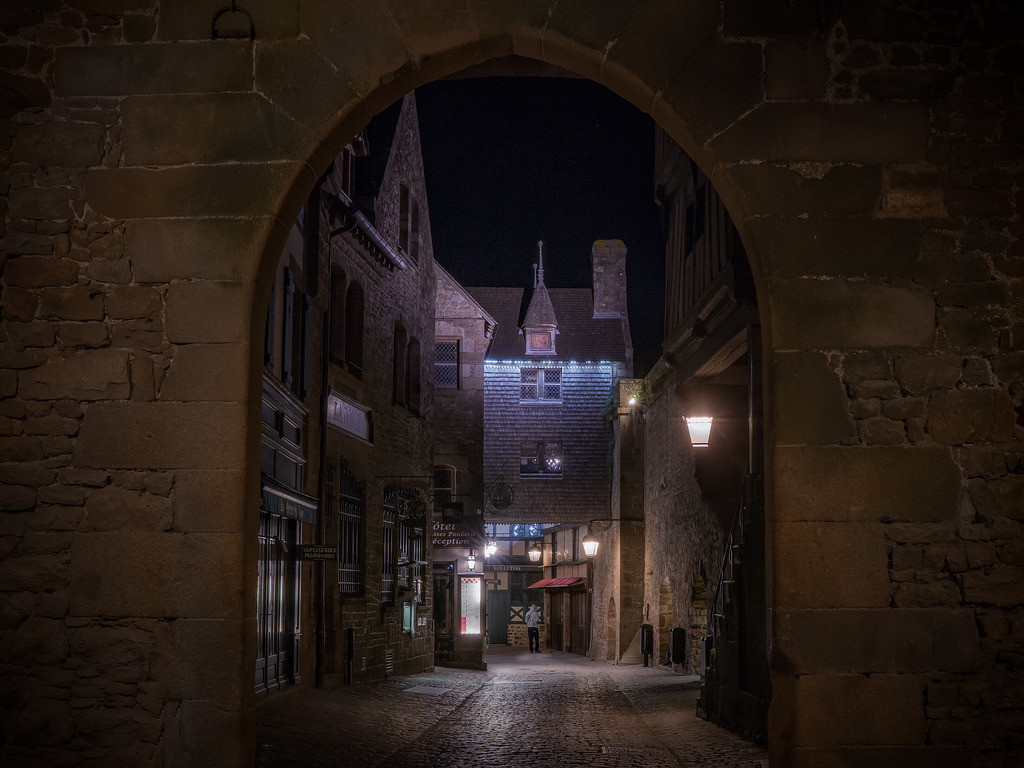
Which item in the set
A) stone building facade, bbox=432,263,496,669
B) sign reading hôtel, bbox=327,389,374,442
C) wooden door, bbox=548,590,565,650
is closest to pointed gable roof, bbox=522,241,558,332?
stone building facade, bbox=432,263,496,669

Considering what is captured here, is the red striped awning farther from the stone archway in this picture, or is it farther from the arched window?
the arched window

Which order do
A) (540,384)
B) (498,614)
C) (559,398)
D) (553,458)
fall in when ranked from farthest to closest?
1. (498,614)
2. (540,384)
3. (559,398)
4. (553,458)

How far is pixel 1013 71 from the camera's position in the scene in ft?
17.5

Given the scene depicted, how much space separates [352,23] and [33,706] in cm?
366

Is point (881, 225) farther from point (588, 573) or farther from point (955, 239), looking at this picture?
point (588, 573)

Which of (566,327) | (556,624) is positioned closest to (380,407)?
(566,327)

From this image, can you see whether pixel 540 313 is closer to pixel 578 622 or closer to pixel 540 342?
pixel 540 342

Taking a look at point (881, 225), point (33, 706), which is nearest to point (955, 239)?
point (881, 225)

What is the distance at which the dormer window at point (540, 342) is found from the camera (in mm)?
26875

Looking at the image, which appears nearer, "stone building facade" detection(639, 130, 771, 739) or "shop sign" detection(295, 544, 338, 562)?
"stone building facade" detection(639, 130, 771, 739)

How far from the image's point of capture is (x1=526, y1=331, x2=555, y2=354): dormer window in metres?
26.9

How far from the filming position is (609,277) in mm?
28766

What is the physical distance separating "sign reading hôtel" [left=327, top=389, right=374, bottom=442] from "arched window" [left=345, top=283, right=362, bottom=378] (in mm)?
526

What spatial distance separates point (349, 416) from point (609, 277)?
15816 millimetres
